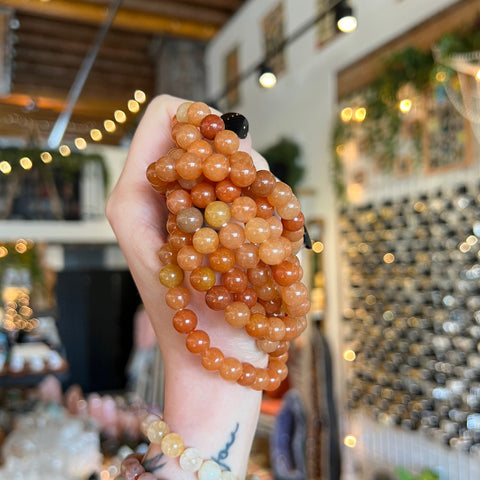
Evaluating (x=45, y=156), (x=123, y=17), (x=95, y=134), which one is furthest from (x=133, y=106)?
(x=123, y=17)

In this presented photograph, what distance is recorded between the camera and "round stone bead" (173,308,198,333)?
649 mm

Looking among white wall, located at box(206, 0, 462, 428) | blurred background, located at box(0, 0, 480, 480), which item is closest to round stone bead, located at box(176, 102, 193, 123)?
blurred background, located at box(0, 0, 480, 480)

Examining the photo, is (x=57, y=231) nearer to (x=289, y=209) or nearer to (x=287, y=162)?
(x=287, y=162)

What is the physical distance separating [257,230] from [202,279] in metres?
0.09

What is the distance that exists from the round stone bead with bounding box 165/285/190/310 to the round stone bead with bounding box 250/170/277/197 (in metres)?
0.16

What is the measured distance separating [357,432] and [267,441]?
934 mm

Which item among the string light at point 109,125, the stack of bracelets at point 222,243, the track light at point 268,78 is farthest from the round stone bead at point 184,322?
the string light at point 109,125

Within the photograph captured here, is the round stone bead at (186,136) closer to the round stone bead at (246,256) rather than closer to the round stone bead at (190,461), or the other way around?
the round stone bead at (246,256)

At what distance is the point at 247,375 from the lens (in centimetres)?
67

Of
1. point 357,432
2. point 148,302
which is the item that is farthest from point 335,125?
point 148,302

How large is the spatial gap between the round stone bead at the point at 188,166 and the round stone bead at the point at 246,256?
0.11 m

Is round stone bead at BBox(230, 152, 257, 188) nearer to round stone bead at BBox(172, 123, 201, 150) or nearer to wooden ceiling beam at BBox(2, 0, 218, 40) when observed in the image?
round stone bead at BBox(172, 123, 201, 150)

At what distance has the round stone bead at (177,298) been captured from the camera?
2.11 feet

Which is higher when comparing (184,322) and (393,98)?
(393,98)
